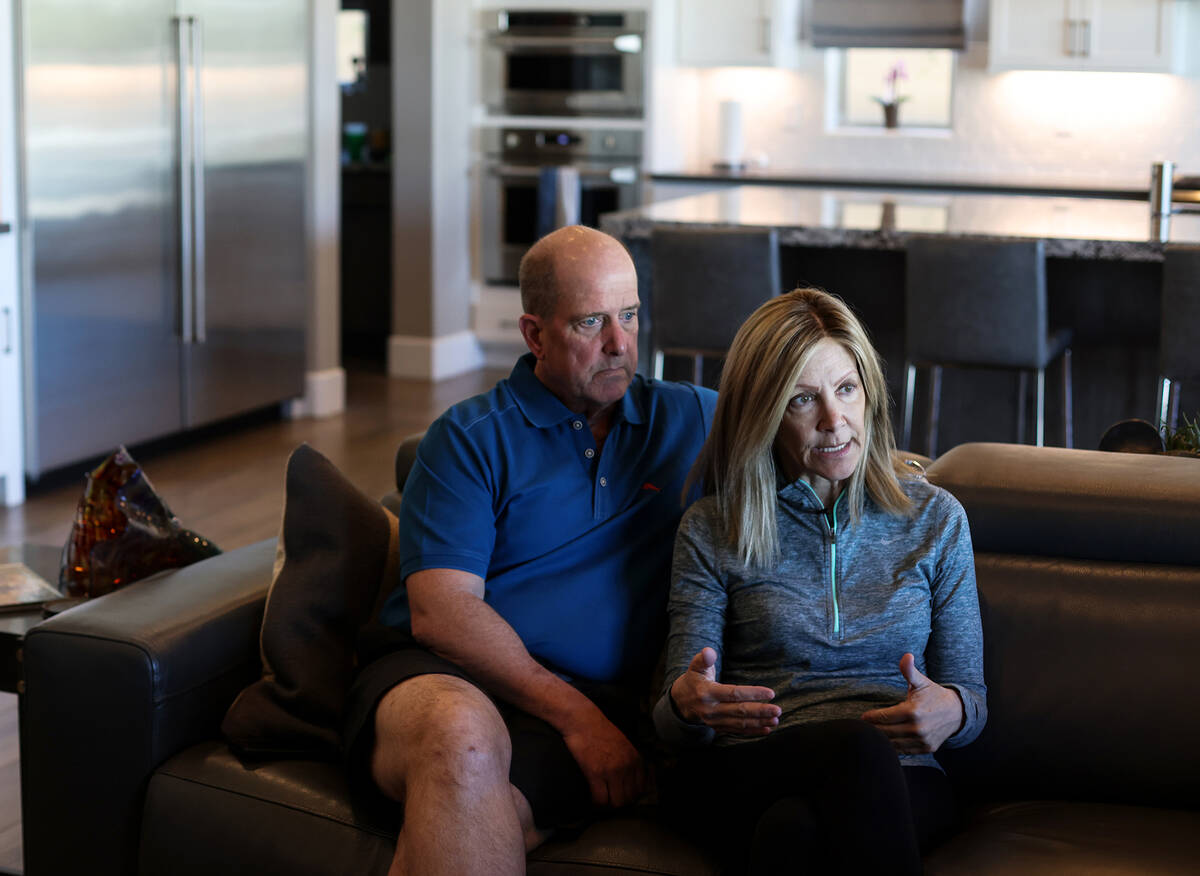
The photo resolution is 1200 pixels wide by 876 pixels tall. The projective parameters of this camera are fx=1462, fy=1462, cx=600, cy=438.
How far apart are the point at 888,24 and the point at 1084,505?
578cm

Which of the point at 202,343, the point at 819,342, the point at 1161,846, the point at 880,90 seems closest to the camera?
the point at 1161,846

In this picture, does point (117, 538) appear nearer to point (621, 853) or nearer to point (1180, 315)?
point (621, 853)

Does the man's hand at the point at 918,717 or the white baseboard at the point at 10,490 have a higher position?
the man's hand at the point at 918,717

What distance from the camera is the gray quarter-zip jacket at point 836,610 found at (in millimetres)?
1873

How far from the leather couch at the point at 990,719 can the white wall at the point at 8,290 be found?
2691 mm

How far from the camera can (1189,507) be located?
6.57 feet

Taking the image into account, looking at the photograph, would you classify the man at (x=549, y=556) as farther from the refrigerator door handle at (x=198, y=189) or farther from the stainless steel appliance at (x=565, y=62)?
the stainless steel appliance at (x=565, y=62)

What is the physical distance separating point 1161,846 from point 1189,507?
0.49 m

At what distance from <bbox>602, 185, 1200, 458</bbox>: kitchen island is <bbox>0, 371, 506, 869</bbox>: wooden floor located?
1347mm

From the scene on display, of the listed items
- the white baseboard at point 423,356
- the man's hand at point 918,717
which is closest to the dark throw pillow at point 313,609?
the man's hand at point 918,717

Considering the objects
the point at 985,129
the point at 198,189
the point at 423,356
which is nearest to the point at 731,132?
the point at 985,129

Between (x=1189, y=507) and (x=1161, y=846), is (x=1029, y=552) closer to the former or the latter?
(x=1189, y=507)

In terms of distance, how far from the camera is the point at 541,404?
2.12 metres

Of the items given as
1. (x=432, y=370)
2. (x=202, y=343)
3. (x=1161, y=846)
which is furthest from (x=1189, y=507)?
(x=432, y=370)
